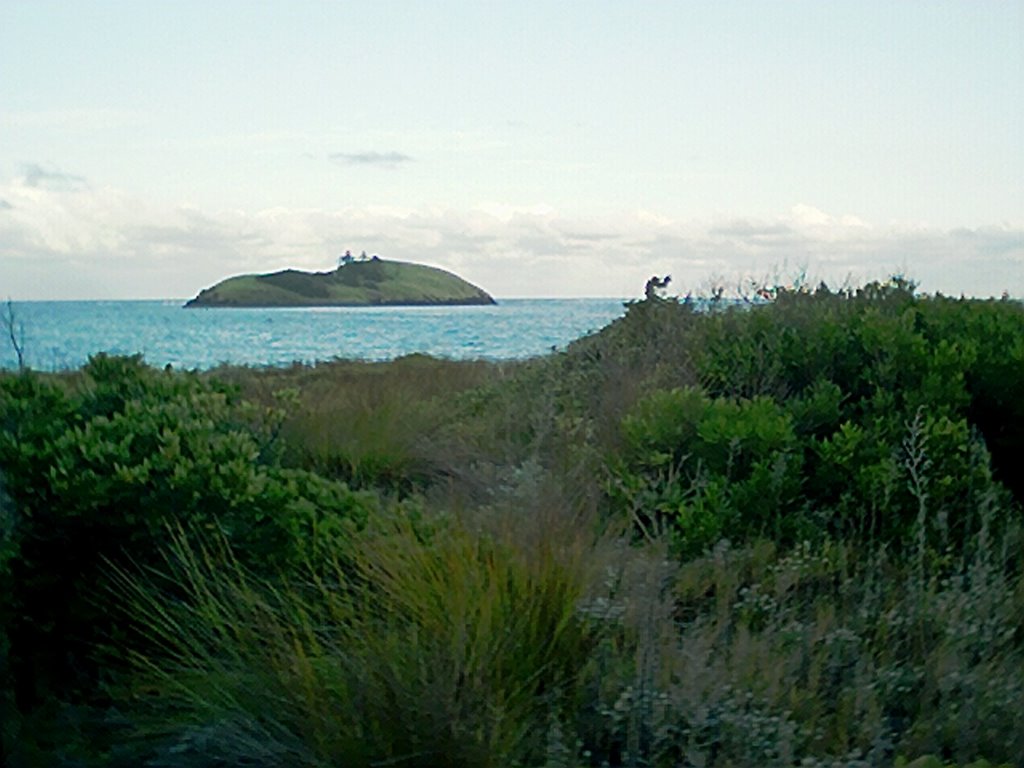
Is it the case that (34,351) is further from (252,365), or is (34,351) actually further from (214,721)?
(252,365)

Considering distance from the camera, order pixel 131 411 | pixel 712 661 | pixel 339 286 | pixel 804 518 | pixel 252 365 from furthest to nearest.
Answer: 1. pixel 339 286
2. pixel 252 365
3. pixel 804 518
4. pixel 131 411
5. pixel 712 661

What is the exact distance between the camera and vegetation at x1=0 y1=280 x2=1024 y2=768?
12.1 feet

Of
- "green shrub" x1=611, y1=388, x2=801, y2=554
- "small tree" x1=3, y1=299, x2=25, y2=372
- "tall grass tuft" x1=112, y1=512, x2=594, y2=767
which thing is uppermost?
"small tree" x1=3, y1=299, x2=25, y2=372

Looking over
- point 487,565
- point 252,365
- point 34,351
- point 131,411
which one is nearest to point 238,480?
point 131,411

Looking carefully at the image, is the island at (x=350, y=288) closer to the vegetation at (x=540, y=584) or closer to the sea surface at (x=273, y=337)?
the sea surface at (x=273, y=337)

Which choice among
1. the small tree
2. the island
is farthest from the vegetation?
the island

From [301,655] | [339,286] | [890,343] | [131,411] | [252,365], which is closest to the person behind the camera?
[301,655]

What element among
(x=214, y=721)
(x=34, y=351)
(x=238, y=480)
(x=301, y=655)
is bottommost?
(x=214, y=721)

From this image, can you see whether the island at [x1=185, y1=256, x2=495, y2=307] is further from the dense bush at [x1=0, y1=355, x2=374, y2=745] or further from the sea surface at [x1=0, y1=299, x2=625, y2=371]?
the dense bush at [x1=0, y1=355, x2=374, y2=745]

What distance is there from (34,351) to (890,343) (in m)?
5.27

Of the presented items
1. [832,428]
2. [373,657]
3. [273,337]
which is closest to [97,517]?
[373,657]

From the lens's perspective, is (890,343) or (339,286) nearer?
(890,343)

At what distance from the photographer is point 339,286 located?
41250 millimetres

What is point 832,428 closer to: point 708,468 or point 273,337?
point 708,468
